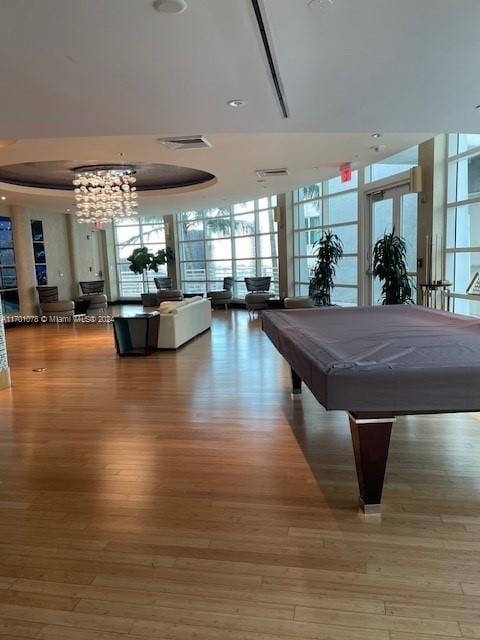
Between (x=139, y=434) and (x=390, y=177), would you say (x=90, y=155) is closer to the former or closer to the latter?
(x=139, y=434)

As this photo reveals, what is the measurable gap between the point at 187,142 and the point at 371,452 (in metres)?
4.83

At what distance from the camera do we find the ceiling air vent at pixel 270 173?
26.6 feet

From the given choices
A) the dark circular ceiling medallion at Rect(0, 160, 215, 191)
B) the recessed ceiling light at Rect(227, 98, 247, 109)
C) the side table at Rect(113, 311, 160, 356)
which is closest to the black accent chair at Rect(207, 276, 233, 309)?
the dark circular ceiling medallion at Rect(0, 160, 215, 191)

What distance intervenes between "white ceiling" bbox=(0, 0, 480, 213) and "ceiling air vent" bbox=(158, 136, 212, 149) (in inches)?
57.0

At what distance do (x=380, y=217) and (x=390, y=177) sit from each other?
918 millimetres

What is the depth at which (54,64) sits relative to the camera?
284cm

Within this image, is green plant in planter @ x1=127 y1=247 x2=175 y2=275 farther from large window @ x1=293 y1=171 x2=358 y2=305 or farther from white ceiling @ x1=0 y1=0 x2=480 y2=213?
white ceiling @ x1=0 y1=0 x2=480 y2=213

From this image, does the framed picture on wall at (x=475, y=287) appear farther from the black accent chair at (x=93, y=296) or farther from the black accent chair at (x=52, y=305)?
the black accent chair at (x=93, y=296)

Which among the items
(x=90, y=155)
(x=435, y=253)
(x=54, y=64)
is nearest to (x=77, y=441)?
(x=54, y=64)

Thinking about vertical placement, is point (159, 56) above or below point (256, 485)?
above

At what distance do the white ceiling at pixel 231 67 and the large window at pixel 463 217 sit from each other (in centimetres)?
197

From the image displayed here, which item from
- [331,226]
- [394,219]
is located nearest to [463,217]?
[394,219]

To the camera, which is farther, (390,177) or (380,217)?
(380,217)

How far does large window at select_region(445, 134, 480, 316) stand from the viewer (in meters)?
6.53
